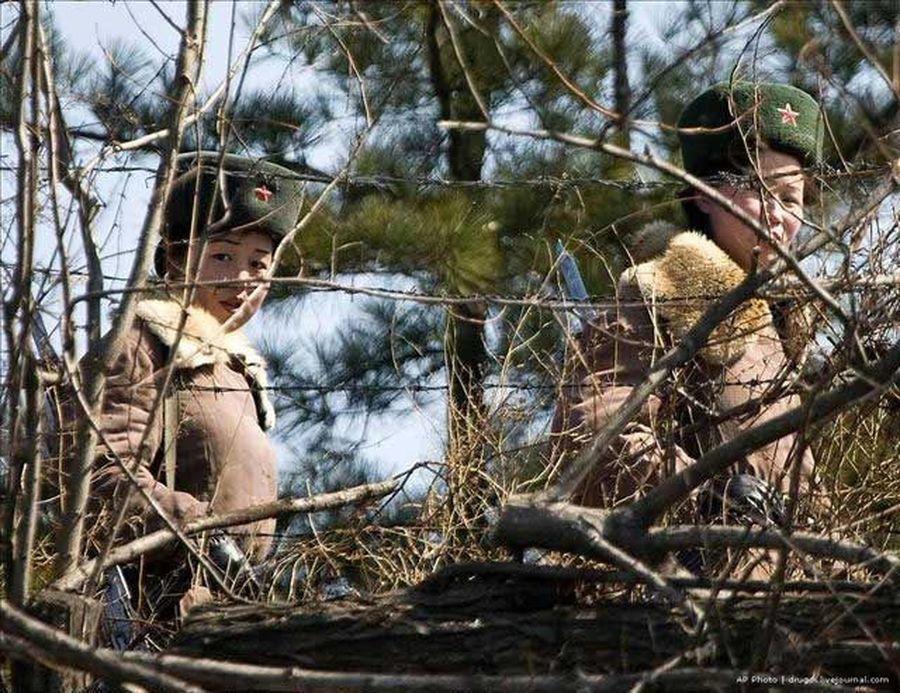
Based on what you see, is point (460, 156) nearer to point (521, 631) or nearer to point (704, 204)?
point (704, 204)

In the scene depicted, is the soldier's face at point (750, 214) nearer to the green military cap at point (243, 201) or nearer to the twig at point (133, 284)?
the green military cap at point (243, 201)

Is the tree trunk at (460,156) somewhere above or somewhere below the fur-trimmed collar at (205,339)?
above

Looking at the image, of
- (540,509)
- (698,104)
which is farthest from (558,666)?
(698,104)

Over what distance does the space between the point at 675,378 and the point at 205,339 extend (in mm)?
Result: 1019

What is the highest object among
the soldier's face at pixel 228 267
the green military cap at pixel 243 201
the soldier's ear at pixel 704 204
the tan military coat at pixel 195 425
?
the green military cap at pixel 243 201

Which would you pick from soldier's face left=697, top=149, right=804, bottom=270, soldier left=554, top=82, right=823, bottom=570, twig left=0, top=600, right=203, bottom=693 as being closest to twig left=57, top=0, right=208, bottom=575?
twig left=0, top=600, right=203, bottom=693

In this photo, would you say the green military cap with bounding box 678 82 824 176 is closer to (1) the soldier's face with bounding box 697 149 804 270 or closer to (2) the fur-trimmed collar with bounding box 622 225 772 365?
(1) the soldier's face with bounding box 697 149 804 270

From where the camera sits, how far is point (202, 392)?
472cm

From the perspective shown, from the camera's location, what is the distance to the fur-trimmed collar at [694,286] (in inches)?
179

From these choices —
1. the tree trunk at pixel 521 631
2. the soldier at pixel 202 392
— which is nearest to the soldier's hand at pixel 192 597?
the soldier at pixel 202 392

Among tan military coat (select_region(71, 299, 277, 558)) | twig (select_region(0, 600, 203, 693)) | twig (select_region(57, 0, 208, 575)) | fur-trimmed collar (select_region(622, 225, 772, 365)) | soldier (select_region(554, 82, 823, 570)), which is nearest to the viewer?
twig (select_region(0, 600, 203, 693))

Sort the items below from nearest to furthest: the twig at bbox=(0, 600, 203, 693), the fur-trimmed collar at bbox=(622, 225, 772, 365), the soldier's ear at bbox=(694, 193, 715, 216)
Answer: the twig at bbox=(0, 600, 203, 693) < the fur-trimmed collar at bbox=(622, 225, 772, 365) < the soldier's ear at bbox=(694, 193, 715, 216)

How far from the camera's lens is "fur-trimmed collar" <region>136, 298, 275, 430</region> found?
456cm

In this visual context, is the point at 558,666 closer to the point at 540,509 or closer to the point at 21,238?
the point at 540,509
